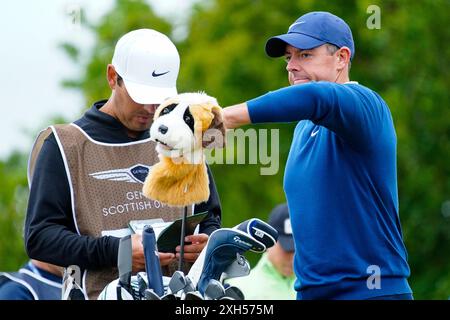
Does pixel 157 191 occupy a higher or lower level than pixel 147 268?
higher

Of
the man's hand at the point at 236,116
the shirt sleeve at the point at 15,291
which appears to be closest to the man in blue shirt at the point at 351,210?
the man's hand at the point at 236,116

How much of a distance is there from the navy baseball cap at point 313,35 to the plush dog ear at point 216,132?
90 centimetres

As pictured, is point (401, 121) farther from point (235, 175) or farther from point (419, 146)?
point (235, 175)

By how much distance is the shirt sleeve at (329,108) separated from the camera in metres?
4.66

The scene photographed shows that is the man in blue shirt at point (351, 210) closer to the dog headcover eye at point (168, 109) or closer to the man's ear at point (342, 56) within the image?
the man's ear at point (342, 56)

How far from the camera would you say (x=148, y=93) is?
565 centimetres

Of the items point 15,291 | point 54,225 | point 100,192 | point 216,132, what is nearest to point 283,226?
point 15,291

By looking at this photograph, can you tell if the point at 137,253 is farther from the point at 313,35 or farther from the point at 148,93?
the point at 313,35

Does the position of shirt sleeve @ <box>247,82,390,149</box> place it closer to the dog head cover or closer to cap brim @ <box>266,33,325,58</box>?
the dog head cover

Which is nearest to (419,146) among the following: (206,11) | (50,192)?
(206,11)

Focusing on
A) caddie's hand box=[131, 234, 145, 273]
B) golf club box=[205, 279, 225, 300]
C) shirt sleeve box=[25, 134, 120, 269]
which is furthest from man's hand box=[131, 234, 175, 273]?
golf club box=[205, 279, 225, 300]

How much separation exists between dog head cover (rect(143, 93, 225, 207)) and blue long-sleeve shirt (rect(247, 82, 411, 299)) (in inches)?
22.4
